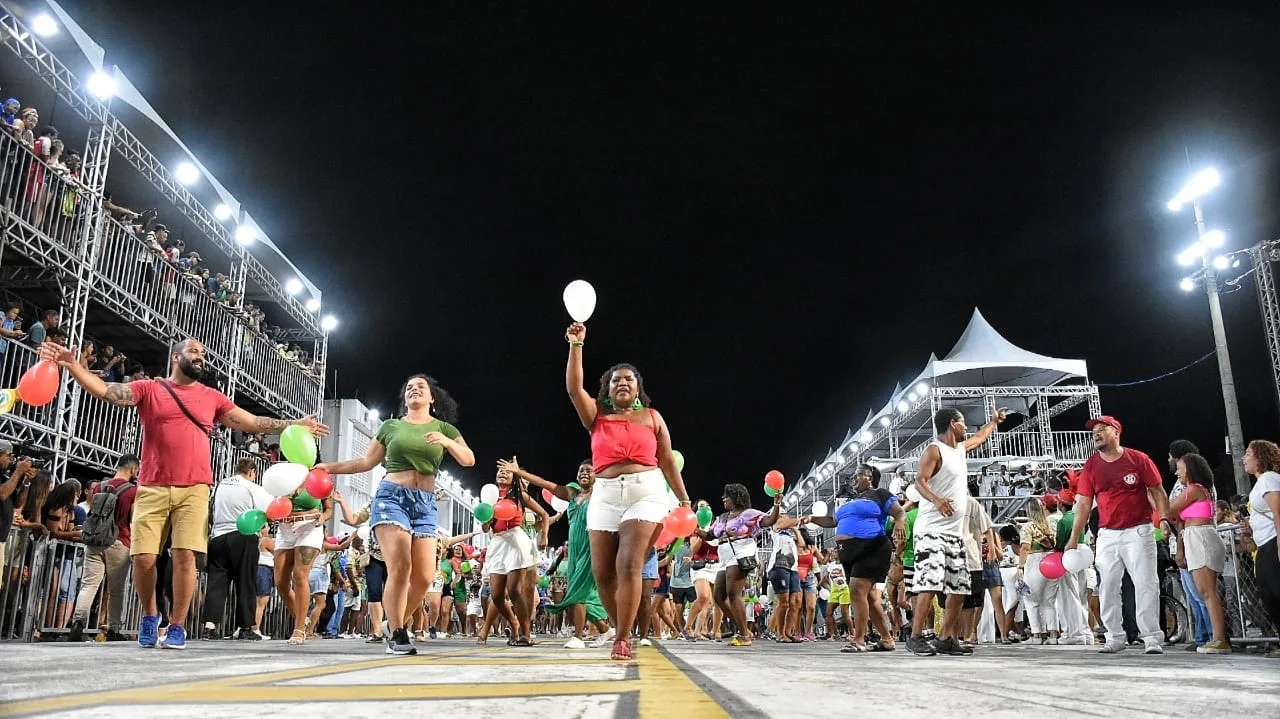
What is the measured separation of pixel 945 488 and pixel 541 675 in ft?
16.3

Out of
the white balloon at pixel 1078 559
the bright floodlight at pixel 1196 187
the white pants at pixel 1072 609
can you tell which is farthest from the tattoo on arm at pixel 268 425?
the bright floodlight at pixel 1196 187

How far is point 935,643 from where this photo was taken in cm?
733

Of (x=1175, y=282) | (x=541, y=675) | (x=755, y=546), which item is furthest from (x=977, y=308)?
(x=541, y=675)

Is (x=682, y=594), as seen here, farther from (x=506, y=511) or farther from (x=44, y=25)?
(x=44, y=25)

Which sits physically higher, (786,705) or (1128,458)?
(1128,458)

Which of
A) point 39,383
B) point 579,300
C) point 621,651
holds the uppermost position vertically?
point 579,300

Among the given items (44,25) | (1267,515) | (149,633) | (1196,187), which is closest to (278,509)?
(149,633)

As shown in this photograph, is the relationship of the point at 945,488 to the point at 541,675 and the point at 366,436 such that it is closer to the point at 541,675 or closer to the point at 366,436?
the point at 541,675

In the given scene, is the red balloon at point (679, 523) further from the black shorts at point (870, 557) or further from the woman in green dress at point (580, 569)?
the black shorts at point (870, 557)

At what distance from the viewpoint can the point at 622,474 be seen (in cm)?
569

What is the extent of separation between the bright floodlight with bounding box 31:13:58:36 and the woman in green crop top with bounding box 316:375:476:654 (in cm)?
970

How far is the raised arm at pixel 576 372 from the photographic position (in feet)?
18.1

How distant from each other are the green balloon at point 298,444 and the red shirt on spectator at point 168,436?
1.99 feet

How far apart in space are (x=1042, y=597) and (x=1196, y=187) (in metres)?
10.0
